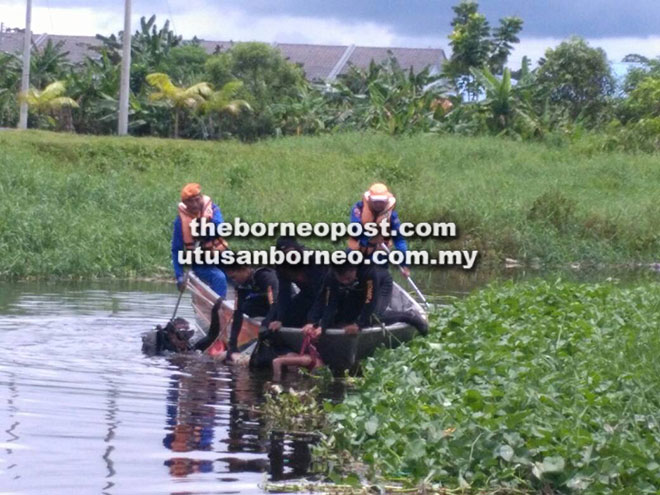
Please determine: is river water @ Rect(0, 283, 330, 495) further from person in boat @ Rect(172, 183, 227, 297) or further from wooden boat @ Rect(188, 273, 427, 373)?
person in boat @ Rect(172, 183, 227, 297)

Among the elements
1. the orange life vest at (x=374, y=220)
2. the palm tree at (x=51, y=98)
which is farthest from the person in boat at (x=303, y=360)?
the palm tree at (x=51, y=98)

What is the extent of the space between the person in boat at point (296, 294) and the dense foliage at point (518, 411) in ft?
3.05

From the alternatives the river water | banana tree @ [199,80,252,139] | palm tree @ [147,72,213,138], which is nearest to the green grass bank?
banana tree @ [199,80,252,139]

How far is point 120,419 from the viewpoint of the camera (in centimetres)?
864

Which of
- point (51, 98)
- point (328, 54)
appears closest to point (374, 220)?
point (51, 98)

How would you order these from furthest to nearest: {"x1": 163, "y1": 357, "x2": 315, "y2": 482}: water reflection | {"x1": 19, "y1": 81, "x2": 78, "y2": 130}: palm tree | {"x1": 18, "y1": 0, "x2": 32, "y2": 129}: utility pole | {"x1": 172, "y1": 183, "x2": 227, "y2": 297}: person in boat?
{"x1": 19, "y1": 81, "x2": 78, "y2": 130}: palm tree → {"x1": 18, "y1": 0, "x2": 32, "y2": 129}: utility pole → {"x1": 172, "y1": 183, "x2": 227, "y2": 297}: person in boat → {"x1": 163, "y1": 357, "x2": 315, "y2": 482}: water reflection

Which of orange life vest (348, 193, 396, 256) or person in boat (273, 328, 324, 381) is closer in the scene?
person in boat (273, 328, 324, 381)

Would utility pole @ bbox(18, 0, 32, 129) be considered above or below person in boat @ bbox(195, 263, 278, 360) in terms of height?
above

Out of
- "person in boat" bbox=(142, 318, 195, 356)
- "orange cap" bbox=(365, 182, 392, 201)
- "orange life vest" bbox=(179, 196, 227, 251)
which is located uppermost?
"orange cap" bbox=(365, 182, 392, 201)

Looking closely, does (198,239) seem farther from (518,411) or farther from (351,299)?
(518,411)

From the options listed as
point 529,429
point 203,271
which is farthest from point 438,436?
point 203,271

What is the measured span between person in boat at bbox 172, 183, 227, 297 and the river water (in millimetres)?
1000

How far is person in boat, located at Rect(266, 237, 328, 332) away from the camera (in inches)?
421

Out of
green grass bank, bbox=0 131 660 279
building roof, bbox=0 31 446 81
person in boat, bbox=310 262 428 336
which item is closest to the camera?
person in boat, bbox=310 262 428 336
